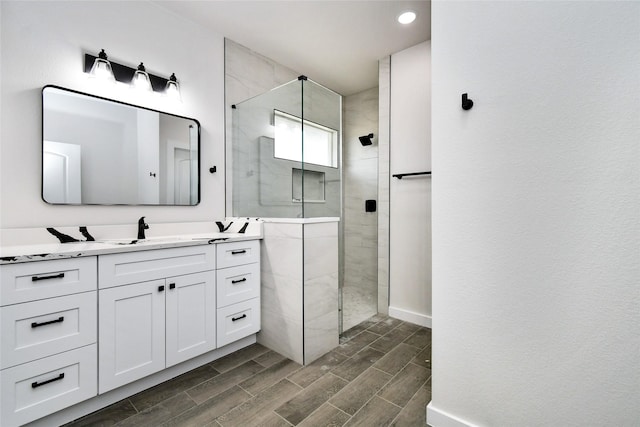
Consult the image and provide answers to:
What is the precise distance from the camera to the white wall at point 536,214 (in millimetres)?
959

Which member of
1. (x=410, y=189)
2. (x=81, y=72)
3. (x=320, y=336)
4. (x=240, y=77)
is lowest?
(x=320, y=336)

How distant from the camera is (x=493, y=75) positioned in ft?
3.93

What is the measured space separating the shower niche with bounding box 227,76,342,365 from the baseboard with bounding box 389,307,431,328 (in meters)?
0.86

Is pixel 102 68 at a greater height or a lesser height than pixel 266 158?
greater

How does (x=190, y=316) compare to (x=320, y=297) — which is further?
(x=320, y=297)

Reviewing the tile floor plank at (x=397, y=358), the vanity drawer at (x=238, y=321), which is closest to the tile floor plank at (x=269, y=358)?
the vanity drawer at (x=238, y=321)

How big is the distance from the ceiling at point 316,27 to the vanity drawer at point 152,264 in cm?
194

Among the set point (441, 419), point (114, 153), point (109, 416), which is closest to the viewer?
point (441, 419)

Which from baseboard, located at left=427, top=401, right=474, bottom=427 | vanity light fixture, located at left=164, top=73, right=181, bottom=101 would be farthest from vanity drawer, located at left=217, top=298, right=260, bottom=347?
vanity light fixture, located at left=164, top=73, right=181, bottom=101

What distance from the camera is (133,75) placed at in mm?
2039

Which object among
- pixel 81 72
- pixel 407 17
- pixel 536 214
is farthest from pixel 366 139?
pixel 81 72

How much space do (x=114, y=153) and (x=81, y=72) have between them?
545 millimetres

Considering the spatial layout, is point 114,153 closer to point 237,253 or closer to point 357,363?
point 237,253

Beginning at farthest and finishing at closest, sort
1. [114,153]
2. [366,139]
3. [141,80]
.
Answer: [366,139]
[141,80]
[114,153]
